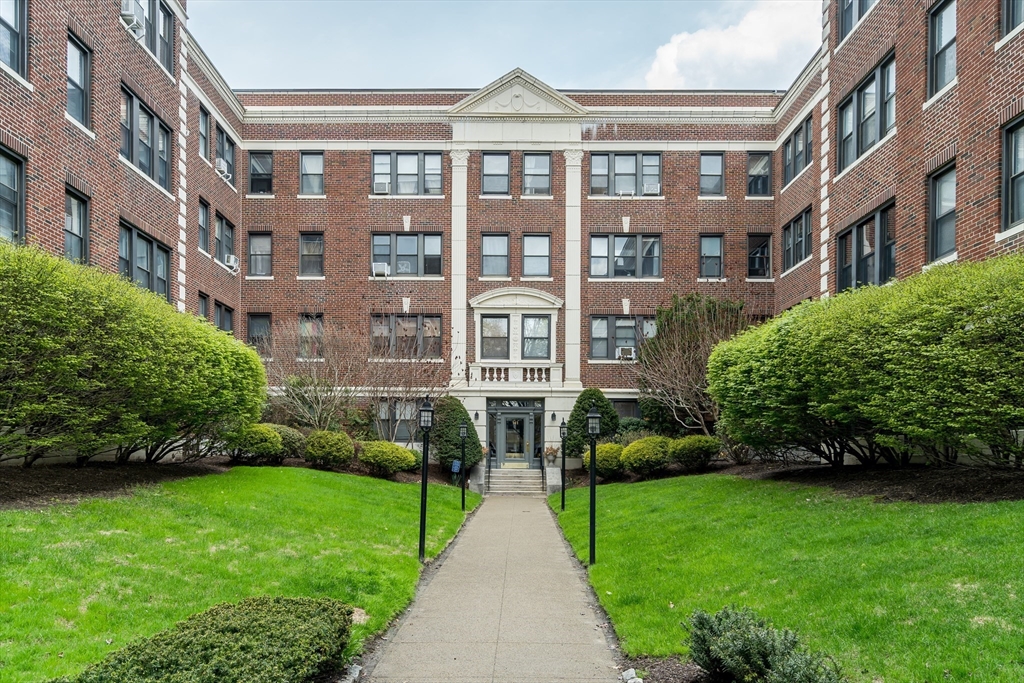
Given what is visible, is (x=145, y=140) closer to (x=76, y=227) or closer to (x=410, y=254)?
(x=76, y=227)

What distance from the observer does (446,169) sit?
98.7 feet

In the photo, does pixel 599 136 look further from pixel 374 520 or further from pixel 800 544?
pixel 800 544

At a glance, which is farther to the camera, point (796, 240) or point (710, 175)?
point (710, 175)

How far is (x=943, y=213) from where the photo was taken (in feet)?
50.8

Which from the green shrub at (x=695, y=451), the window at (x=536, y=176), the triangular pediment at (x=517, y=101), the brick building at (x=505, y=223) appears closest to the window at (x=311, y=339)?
the brick building at (x=505, y=223)

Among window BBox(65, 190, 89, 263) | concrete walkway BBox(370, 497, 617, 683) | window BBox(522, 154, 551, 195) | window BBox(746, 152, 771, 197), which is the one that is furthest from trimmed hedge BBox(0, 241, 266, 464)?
window BBox(746, 152, 771, 197)

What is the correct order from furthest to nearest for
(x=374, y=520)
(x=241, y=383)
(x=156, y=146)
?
(x=156, y=146), (x=241, y=383), (x=374, y=520)

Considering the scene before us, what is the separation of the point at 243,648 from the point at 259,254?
26120mm

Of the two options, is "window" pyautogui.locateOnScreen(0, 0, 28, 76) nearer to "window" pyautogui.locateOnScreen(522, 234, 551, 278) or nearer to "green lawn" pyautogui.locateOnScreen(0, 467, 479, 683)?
"green lawn" pyautogui.locateOnScreen(0, 467, 479, 683)

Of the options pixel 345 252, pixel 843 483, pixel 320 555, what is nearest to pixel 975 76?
pixel 843 483

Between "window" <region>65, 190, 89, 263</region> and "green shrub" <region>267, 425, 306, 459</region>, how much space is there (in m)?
7.59

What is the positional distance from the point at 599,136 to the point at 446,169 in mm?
6042

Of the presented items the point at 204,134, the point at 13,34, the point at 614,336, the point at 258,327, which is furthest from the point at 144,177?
the point at 614,336

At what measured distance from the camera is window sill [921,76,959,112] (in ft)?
48.6
